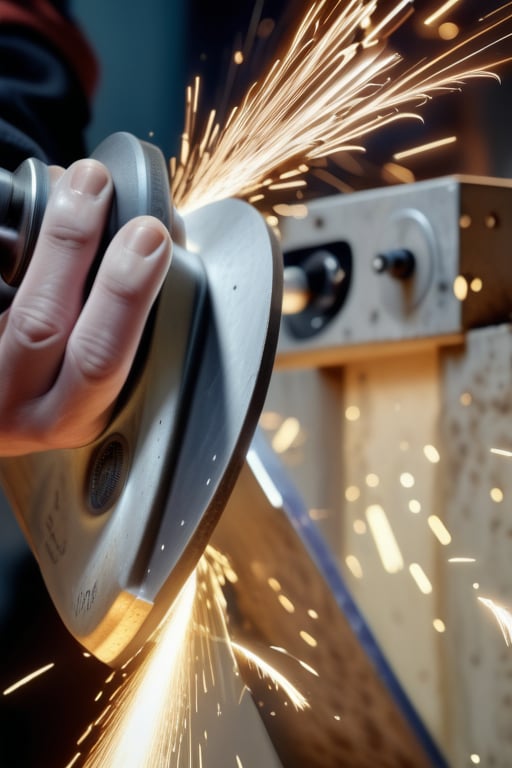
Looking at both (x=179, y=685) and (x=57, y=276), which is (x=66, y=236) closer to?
(x=57, y=276)

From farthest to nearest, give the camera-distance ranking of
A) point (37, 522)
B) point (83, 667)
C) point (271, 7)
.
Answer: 1. point (271, 7)
2. point (83, 667)
3. point (37, 522)

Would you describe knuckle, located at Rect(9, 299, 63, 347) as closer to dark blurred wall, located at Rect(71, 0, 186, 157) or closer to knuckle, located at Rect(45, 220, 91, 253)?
knuckle, located at Rect(45, 220, 91, 253)

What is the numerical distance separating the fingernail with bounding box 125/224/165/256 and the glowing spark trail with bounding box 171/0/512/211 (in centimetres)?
39

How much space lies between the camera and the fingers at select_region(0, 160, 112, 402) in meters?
0.52

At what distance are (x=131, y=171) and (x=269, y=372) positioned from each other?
147 mm

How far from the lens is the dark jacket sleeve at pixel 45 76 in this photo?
884mm

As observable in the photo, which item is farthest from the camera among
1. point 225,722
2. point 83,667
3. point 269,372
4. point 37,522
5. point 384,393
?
point 384,393

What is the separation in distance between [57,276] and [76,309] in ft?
0.08

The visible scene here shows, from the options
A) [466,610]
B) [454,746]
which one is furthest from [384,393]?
[454,746]

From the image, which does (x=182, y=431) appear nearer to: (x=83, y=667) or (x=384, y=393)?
(x=83, y=667)

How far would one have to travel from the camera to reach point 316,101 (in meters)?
0.90

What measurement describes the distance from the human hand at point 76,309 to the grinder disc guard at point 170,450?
0.03m

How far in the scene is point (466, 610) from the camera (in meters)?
0.91

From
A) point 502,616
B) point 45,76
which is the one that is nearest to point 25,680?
point 502,616
